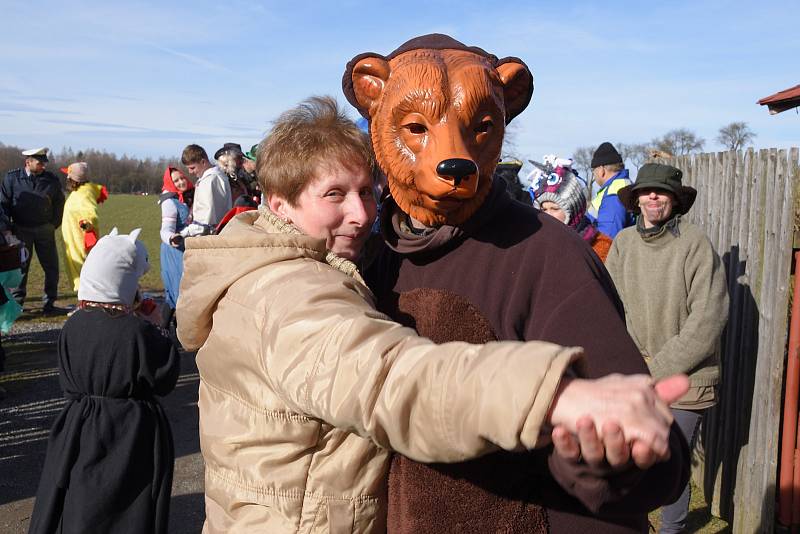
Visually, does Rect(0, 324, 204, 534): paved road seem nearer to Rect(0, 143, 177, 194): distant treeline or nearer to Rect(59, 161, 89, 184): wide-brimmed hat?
Rect(59, 161, 89, 184): wide-brimmed hat

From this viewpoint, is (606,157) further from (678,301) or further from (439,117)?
(439,117)

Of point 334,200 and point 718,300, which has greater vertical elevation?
point 334,200

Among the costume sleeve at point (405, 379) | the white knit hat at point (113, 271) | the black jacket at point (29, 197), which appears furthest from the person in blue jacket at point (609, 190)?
the black jacket at point (29, 197)

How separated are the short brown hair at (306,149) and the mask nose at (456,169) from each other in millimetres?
354

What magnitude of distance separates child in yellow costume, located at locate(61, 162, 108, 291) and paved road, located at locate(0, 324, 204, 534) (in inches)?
52.3

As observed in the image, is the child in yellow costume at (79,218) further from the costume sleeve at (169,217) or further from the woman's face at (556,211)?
the woman's face at (556,211)

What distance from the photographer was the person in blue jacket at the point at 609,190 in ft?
19.5

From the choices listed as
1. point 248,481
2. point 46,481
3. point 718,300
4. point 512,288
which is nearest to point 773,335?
point 718,300

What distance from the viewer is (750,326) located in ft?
13.8

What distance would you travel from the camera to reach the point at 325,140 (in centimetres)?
170

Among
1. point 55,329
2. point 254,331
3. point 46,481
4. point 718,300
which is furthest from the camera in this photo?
point 55,329

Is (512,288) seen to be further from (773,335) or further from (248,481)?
(773,335)

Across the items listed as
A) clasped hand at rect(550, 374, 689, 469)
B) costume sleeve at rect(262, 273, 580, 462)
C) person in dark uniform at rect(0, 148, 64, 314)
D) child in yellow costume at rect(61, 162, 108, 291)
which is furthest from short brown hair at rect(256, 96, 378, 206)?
person in dark uniform at rect(0, 148, 64, 314)

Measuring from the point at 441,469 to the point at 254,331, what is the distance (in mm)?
458
